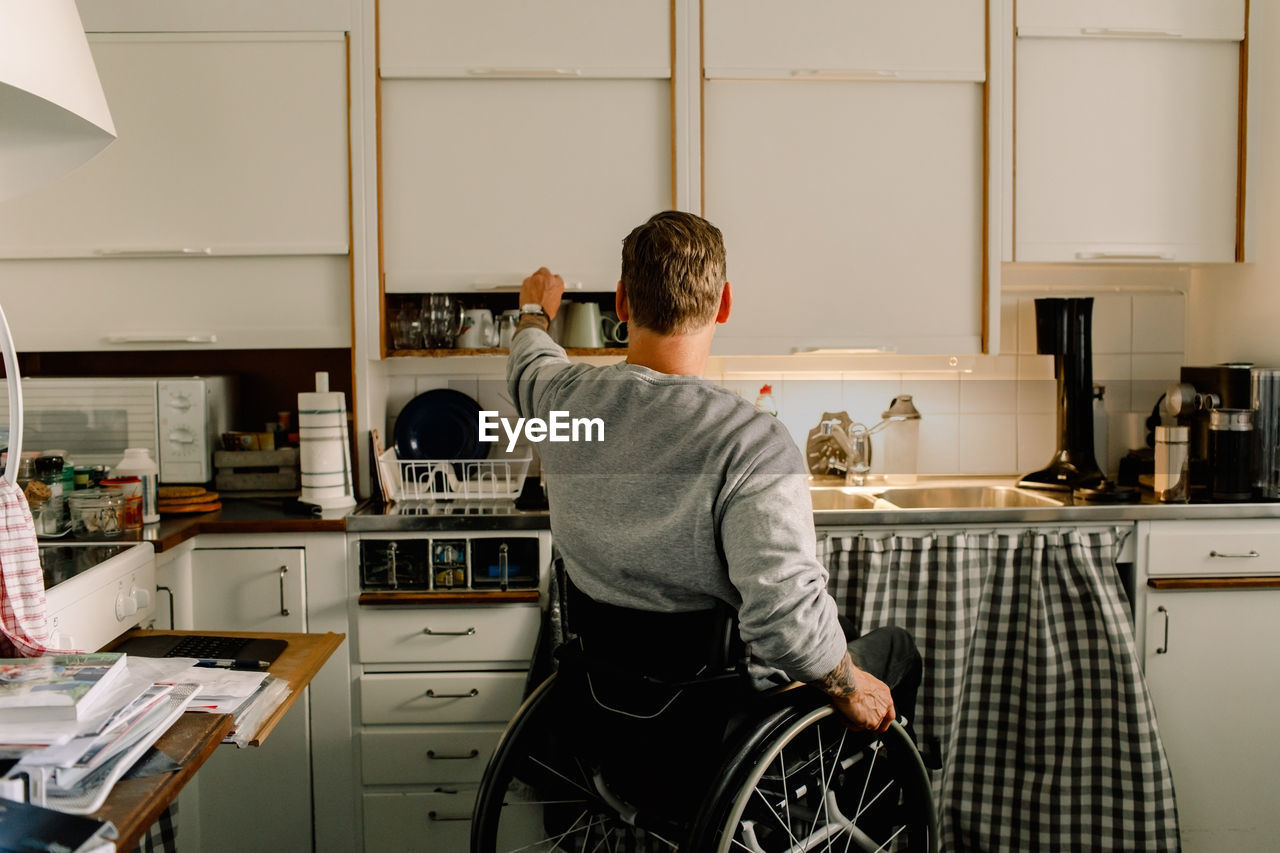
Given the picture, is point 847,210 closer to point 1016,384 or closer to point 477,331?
point 1016,384

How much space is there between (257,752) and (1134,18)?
288cm

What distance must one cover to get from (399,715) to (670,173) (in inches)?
59.2

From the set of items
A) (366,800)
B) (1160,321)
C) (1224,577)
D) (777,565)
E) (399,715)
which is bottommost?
(366,800)

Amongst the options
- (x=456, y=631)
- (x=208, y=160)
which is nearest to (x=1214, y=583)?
(x=456, y=631)

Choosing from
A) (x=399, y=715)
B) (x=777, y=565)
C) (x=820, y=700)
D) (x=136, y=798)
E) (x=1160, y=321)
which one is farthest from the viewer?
(x=1160, y=321)

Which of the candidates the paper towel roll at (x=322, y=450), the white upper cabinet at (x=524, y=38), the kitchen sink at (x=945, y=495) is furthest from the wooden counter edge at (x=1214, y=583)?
the paper towel roll at (x=322, y=450)

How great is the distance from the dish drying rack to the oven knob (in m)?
0.69

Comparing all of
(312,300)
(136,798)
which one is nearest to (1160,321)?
(312,300)

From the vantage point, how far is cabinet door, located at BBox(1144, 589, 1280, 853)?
2242mm

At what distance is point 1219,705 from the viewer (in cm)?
226

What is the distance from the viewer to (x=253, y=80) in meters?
2.40

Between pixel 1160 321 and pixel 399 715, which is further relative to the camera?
pixel 1160 321

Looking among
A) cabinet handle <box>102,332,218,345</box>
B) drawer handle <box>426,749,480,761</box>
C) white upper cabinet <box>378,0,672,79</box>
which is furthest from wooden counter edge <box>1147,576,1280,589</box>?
cabinet handle <box>102,332,218,345</box>

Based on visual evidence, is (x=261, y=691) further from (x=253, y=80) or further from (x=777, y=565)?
(x=253, y=80)
